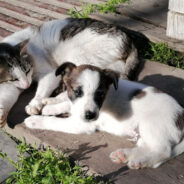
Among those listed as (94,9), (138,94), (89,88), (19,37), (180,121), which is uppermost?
(94,9)

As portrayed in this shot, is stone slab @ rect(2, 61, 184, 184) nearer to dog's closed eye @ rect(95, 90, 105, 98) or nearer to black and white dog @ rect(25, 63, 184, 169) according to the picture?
black and white dog @ rect(25, 63, 184, 169)

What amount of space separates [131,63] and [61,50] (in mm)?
1078

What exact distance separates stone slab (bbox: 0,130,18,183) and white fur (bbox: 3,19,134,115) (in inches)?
29.7

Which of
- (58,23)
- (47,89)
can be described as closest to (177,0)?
(58,23)

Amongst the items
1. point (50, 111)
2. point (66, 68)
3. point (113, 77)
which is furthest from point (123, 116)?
point (50, 111)

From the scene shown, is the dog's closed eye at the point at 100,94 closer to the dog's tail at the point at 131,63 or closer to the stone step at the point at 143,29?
the dog's tail at the point at 131,63

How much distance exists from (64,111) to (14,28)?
9.17ft

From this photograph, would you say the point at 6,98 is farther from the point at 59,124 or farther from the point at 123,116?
the point at 123,116

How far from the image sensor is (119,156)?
3.27 meters

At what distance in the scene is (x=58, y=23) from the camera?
520cm

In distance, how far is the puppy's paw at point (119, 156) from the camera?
10.7 ft

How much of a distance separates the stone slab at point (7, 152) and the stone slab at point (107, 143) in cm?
12

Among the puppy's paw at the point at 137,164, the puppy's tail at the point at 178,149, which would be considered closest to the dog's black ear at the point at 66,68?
the puppy's paw at the point at 137,164

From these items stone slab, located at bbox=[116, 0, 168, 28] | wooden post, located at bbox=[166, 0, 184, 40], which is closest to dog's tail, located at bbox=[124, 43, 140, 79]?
wooden post, located at bbox=[166, 0, 184, 40]
